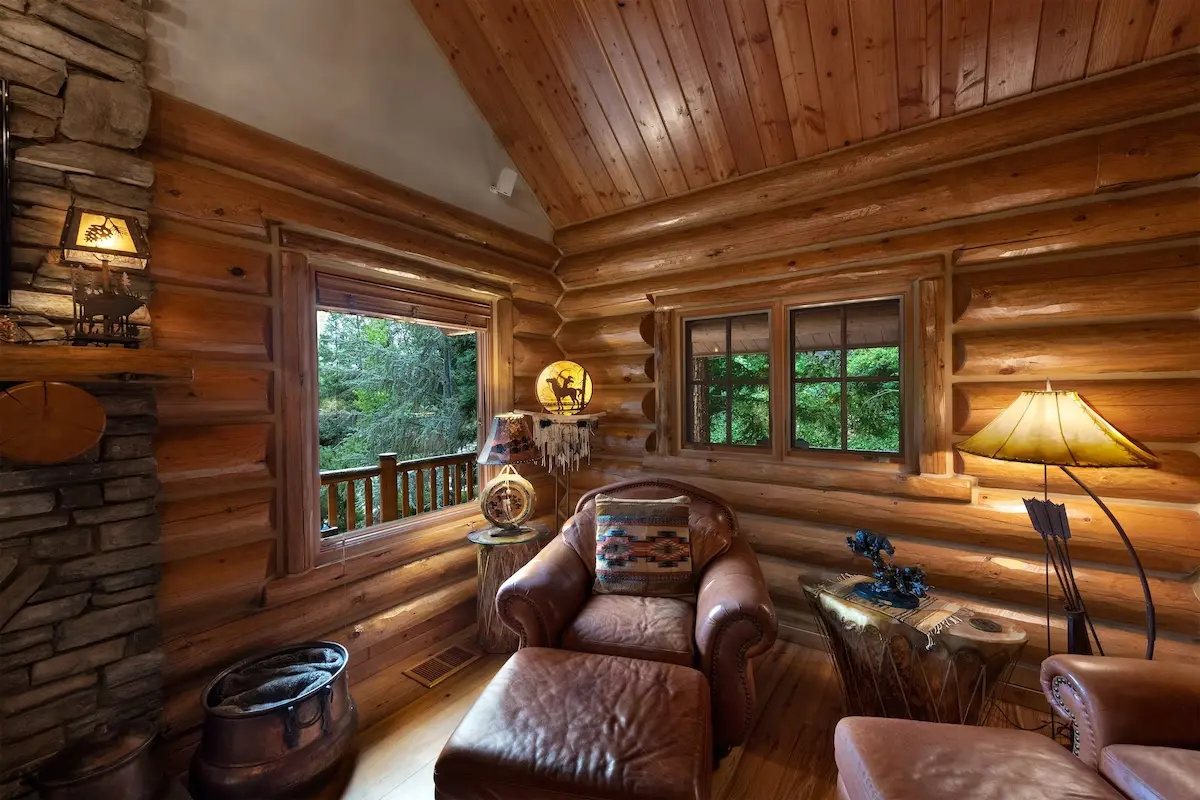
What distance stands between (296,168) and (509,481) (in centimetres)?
200

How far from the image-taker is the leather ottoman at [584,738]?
1.33 m

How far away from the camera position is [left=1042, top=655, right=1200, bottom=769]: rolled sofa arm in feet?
4.43

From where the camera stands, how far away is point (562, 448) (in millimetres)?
3402

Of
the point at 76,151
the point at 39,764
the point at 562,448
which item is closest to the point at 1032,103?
the point at 562,448

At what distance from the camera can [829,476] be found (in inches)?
113

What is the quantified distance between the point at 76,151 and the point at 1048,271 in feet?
13.5

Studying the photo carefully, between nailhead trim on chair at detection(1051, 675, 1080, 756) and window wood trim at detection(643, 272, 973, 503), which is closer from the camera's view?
nailhead trim on chair at detection(1051, 675, 1080, 756)

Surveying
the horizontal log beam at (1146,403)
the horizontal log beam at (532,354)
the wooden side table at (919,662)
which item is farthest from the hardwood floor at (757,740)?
the horizontal log beam at (532,354)

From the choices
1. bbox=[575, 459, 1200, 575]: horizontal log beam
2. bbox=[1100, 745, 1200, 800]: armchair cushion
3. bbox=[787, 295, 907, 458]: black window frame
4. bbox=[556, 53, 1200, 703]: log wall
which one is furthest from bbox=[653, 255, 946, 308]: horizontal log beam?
bbox=[1100, 745, 1200, 800]: armchair cushion

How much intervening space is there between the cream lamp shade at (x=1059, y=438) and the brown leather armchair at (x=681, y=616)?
1.15m

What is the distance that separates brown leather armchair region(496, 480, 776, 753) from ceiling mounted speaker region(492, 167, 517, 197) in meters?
2.45

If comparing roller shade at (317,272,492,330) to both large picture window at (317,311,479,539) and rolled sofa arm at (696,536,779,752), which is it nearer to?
large picture window at (317,311,479,539)

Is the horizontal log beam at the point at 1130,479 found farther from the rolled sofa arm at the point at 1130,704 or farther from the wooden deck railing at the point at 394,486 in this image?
the wooden deck railing at the point at 394,486

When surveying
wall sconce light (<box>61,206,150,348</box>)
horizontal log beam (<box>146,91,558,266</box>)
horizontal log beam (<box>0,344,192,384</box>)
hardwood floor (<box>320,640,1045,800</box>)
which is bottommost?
hardwood floor (<box>320,640,1045,800</box>)
